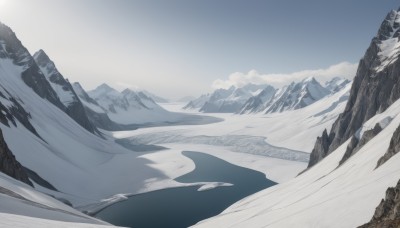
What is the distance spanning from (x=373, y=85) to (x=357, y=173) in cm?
6589

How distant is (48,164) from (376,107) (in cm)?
9244

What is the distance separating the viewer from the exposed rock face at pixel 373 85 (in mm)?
104625

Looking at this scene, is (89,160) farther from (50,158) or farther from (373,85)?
(373,85)

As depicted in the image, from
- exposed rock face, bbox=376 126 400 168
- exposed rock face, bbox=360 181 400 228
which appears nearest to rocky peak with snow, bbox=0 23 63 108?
exposed rock face, bbox=376 126 400 168

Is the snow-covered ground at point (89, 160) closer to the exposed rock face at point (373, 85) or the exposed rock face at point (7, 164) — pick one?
the exposed rock face at point (7, 164)

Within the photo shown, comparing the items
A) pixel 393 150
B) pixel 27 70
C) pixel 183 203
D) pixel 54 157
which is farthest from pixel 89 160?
pixel 393 150

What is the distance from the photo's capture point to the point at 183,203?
320ft

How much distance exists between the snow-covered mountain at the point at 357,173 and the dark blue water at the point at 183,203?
9351mm

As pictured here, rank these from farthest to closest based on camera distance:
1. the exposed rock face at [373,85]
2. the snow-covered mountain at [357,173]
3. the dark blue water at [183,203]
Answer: the exposed rock face at [373,85], the dark blue water at [183,203], the snow-covered mountain at [357,173]

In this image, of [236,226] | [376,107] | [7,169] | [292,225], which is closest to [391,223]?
[292,225]

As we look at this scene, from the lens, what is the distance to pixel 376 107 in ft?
343

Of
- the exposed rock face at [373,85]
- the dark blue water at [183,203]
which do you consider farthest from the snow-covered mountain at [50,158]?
the exposed rock face at [373,85]

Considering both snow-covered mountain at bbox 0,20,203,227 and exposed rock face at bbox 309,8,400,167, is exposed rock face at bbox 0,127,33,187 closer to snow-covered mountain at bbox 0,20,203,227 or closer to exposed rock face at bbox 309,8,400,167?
snow-covered mountain at bbox 0,20,203,227

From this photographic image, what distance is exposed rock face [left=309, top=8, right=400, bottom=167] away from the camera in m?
105
